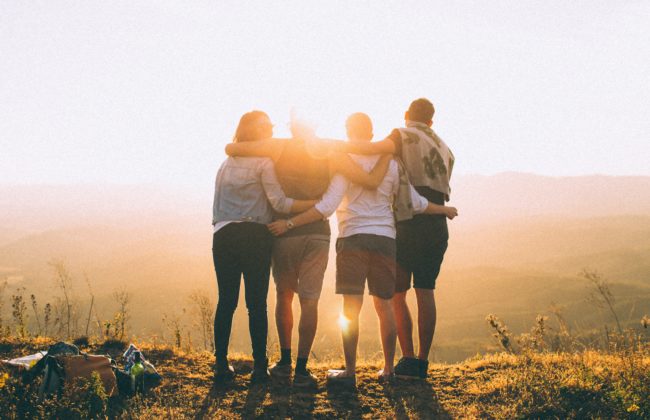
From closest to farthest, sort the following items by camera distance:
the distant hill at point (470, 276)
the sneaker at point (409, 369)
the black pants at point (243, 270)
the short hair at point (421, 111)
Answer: the black pants at point (243, 270) → the sneaker at point (409, 369) → the short hair at point (421, 111) → the distant hill at point (470, 276)

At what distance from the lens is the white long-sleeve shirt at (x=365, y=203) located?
453 centimetres

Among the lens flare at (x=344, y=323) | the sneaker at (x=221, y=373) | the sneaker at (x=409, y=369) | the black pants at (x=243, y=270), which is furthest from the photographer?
the sneaker at (x=409, y=369)

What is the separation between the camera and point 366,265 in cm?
454

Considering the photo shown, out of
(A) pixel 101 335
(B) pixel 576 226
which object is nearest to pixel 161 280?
(A) pixel 101 335

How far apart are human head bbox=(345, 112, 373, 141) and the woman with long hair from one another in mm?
757

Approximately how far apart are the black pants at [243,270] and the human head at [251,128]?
811mm

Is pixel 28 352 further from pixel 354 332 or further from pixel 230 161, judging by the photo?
pixel 354 332

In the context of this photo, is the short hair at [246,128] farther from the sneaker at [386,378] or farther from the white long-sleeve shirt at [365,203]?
the sneaker at [386,378]

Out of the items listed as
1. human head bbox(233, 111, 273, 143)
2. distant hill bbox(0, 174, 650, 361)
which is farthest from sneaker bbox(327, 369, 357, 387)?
distant hill bbox(0, 174, 650, 361)

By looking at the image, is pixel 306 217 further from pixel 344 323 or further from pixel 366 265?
pixel 344 323

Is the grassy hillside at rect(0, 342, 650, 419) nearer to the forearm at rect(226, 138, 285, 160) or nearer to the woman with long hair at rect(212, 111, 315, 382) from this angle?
the woman with long hair at rect(212, 111, 315, 382)

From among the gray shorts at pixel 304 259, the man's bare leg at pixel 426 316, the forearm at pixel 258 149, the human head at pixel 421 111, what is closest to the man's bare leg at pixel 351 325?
the gray shorts at pixel 304 259

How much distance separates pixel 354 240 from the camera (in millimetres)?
4504

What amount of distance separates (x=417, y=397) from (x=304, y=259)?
5.16 ft
